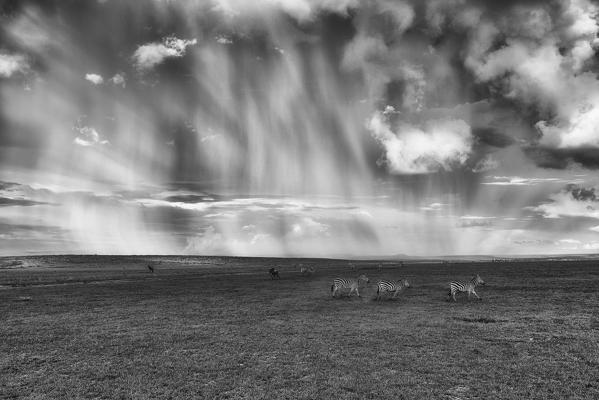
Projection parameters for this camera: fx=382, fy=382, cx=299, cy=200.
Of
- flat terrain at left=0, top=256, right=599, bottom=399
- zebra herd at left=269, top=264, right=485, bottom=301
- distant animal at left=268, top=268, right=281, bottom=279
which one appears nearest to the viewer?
flat terrain at left=0, top=256, right=599, bottom=399

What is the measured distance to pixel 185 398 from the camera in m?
13.3

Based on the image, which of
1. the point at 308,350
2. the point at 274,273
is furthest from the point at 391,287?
the point at 274,273

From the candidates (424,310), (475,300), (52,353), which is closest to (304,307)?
(424,310)

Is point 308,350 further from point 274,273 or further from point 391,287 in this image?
point 274,273

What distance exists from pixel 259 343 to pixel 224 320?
7319 millimetres

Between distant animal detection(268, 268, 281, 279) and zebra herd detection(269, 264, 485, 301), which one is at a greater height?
zebra herd detection(269, 264, 485, 301)

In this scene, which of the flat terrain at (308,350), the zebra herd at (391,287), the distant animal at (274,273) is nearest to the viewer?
the flat terrain at (308,350)

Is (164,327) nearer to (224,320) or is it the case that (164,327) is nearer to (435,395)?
(224,320)

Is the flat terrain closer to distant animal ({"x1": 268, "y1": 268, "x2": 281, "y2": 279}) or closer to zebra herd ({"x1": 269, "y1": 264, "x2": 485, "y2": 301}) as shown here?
zebra herd ({"x1": 269, "y1": 264, "x2": 485, "y2": 301})

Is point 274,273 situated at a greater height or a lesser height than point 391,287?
lesser

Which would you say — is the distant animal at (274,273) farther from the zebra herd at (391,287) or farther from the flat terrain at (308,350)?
the flat terrain at (308,350)

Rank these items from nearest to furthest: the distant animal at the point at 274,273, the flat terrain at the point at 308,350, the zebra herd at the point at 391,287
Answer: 1. the flat terrain at the point at 308,350
2. the zebra herd at the point at 391,287
3. the distant animal at the point at 274,273

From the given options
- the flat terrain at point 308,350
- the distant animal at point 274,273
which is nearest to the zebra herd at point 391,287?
the flat terrain at point 308,350

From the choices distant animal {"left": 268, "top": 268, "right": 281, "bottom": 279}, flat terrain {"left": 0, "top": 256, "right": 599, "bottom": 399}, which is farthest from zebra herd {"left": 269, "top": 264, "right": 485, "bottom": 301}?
distant animal {"left": 268, "top": 268, "right": 281, "bottom": 279}
